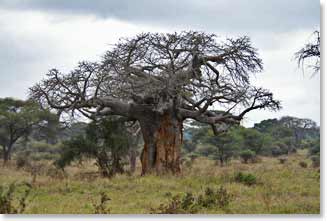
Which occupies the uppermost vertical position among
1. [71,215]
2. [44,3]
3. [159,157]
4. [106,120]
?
[44,3]

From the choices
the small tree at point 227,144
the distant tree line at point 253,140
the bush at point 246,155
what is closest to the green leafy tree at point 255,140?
the distant tree line at point 253,140

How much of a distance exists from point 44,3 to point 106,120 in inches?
285

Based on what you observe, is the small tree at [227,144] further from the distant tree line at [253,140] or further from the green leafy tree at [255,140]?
the green leafy tree at [255,140]

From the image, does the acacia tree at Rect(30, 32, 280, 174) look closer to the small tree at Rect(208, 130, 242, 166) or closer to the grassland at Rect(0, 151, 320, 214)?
the grassland at Rect(0, 151, 320, 214)

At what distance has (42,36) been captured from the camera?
8.27m

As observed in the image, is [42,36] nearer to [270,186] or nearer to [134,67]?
[134,67]

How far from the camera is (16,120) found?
24.3m

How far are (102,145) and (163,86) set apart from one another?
13.6ft

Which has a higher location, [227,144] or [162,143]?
[227,144]

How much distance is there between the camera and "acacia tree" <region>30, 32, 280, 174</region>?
36.8 feet

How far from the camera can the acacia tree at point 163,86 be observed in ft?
36.8

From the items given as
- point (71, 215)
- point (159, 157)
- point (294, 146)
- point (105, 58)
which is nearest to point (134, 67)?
point (105, 58)

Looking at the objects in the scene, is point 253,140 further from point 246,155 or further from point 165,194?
point 165,194

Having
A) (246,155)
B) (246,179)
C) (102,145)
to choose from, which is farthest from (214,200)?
(246,155)
